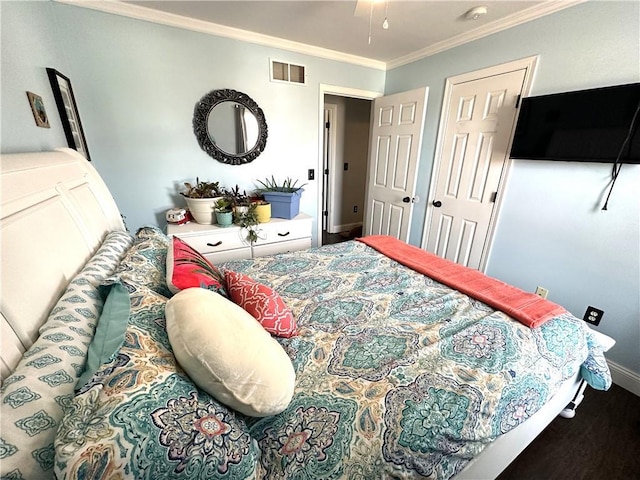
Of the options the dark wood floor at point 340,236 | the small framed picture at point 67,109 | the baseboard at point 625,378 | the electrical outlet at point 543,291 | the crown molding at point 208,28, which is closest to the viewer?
the small framed picture at point 67,109

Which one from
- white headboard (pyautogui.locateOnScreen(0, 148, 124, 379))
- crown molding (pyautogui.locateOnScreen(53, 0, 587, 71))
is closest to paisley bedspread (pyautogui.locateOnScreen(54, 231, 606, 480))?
white headboard (pyautogui.locateOnScreen(0, 148, 124, 379))

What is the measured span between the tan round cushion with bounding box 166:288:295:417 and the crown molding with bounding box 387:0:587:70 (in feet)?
9.09

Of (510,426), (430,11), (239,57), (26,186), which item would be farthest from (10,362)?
(430,11)

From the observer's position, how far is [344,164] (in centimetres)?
436

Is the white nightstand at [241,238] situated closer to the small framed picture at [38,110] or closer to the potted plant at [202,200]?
the potted plant at [202,200]

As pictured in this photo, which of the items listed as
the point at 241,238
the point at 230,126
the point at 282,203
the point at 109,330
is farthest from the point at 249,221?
the point at 109,330

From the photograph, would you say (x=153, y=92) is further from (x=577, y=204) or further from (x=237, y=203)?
(x=577, y=204)

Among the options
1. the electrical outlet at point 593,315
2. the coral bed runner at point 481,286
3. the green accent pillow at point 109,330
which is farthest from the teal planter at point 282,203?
the electrical outlet at point 593,315

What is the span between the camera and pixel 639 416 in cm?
150

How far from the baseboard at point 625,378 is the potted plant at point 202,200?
10.5ft

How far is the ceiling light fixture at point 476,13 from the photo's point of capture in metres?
1.85

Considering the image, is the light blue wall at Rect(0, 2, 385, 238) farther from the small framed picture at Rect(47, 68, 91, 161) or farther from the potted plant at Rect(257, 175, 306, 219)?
the potted plant at Rect(257, 175, 306, 219)

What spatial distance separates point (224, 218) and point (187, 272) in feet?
4.43

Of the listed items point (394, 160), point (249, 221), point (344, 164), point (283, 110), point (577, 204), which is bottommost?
point (249, 221)
